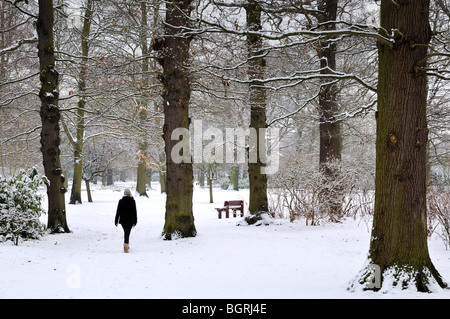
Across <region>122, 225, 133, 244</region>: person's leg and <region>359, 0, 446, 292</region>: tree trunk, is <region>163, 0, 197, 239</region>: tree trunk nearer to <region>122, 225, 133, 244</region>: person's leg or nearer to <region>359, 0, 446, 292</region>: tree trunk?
<region>122, 225, 133, 244</region>: person's leg

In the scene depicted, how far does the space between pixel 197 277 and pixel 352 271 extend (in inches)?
105

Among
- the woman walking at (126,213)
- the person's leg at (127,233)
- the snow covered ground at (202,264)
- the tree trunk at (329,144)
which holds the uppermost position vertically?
the tree trunk at (329,144)

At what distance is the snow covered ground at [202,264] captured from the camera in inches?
201

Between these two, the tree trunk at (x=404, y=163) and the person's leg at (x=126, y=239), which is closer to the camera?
the tree trunk at (x=404, y=163)

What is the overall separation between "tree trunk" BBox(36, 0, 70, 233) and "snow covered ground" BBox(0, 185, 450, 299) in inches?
33.1

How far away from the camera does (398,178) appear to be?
4633mm

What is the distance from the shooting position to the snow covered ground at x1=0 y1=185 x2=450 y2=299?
16.7 feet

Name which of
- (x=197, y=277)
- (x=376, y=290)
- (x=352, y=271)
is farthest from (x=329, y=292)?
(x=197, y=277)

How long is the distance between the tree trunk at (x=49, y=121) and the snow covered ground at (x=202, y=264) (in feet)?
2.76

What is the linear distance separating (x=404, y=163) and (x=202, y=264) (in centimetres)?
403

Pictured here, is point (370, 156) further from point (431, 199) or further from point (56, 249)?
point (56, 249)

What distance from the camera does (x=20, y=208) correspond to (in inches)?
350
